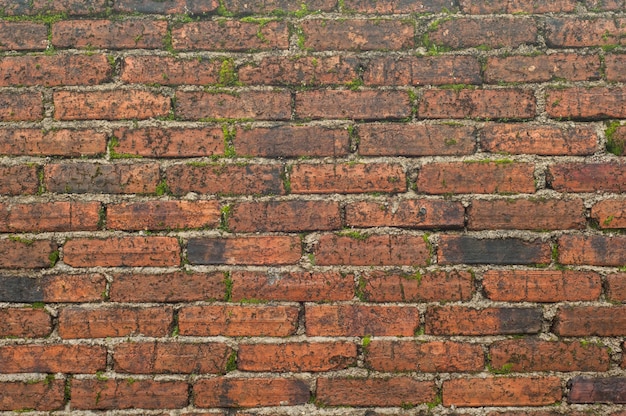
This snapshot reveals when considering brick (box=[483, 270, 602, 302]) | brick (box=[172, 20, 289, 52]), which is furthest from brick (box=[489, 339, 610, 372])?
brick (box=[172, 20, 289, 52])

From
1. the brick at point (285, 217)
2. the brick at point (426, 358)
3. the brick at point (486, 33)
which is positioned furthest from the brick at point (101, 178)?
the brick at point (486, 33)

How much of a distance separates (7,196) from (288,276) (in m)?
0.75

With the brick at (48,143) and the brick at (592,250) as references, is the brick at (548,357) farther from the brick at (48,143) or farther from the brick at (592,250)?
the brick at (48,143)

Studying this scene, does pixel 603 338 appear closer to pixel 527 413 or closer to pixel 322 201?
pixel 527 413

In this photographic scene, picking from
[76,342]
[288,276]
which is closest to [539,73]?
[288,276]

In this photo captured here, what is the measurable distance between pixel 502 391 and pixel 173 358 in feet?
2.72

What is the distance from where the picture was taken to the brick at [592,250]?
1418 millimetres

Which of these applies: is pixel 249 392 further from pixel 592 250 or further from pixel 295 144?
pixel 592 250

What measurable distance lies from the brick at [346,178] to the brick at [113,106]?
0.40m

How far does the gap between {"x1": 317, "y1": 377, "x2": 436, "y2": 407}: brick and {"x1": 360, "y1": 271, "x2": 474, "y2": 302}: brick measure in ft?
0.67

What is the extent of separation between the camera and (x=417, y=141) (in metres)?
1.45

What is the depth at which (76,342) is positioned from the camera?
1.41m

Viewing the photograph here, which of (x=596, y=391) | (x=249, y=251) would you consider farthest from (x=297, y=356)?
(x=596, y=391)

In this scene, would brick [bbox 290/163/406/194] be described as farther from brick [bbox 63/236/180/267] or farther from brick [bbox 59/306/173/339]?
brick [bbox 59/306/173/339]
